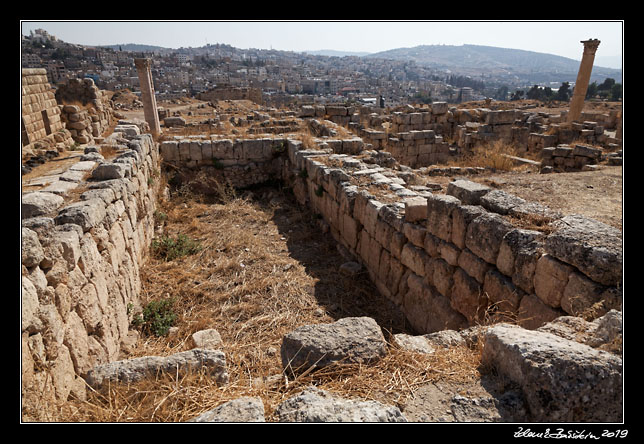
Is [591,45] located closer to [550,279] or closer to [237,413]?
[550,279]

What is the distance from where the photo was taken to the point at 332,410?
2.00 metres

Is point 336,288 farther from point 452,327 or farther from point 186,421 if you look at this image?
point 186,421

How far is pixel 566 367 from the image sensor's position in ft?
6.73

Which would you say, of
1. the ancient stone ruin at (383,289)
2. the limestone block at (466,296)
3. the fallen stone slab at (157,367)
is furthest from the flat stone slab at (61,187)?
the limestone block at (466,296)

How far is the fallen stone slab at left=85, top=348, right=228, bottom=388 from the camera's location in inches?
101

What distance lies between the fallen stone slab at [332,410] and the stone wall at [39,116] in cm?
1048

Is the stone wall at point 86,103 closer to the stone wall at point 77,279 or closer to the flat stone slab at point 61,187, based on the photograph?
the flat stone slab at point 61,187

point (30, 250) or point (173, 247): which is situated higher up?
point (30, 250)

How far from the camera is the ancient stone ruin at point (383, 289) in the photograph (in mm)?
2090

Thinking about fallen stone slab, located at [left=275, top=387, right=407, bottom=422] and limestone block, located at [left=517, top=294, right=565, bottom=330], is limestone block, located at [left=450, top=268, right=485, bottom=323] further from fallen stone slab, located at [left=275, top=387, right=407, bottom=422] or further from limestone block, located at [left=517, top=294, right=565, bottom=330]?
fallen stone slab, located at [left=275, top=387, right=407, bottom=422]

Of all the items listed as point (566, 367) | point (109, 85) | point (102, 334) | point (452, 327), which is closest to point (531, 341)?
point (566, 367)

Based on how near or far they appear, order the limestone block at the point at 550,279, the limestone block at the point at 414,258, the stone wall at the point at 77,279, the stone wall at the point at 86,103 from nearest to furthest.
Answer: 1. the stone wall at the point at 77,279
2. the limestone block at the point at 550,279
3. the limestone block at the point at 414,258
4. the stone wall at the point at 86,103

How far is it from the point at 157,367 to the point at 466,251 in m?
3.18

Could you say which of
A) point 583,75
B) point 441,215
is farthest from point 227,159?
point 583,75
